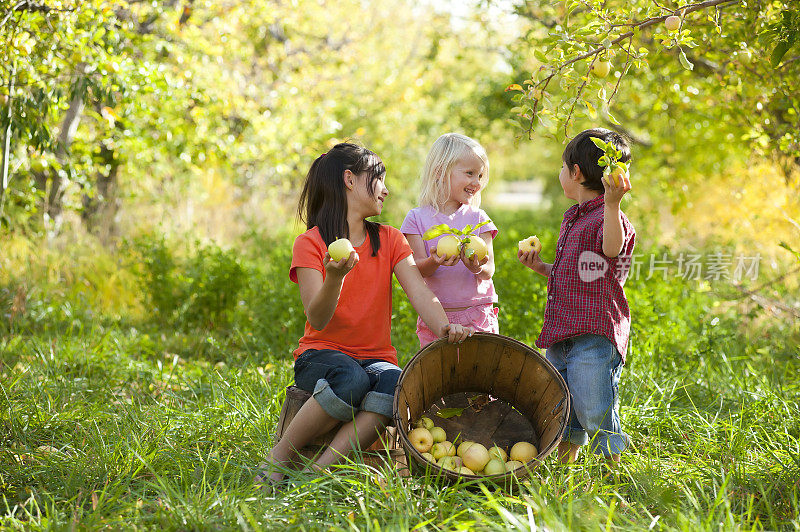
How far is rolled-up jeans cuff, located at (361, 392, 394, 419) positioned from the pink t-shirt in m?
0.56

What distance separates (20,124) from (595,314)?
3.12 m

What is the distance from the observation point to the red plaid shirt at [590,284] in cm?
255

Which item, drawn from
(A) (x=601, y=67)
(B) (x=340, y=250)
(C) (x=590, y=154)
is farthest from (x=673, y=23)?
(B) (x=340, y=250)

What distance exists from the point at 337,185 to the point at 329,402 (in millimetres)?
866

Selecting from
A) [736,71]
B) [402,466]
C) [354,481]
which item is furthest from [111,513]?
[736,71]

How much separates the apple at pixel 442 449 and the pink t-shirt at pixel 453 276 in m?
0.60

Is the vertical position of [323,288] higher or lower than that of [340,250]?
lower

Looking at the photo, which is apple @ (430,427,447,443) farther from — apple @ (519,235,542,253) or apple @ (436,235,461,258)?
apple @ (519,235,542,253)

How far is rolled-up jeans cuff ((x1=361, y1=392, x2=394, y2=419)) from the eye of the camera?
2.47m

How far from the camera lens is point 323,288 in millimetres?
2416

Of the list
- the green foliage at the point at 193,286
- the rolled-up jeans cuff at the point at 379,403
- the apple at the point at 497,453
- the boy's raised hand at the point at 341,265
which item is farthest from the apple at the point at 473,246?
the green foliage at the point at 193,286

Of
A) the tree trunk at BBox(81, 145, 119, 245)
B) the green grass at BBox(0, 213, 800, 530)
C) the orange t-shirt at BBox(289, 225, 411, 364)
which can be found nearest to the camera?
the green grass at BBox(0, 213, 800, 530)

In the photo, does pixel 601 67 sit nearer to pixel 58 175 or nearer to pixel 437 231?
pixel 437 231

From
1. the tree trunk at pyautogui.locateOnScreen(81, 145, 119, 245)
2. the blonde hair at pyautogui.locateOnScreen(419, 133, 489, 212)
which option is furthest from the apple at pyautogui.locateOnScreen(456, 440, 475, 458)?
the tree trunk at pyautogui.locateOnScreen(81, 145, 119, 245)
